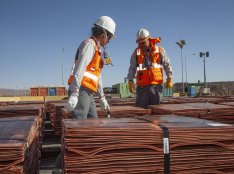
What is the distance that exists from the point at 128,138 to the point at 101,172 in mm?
360

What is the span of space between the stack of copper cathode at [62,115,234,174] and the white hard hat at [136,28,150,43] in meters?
4.12

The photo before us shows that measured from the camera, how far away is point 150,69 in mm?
6871

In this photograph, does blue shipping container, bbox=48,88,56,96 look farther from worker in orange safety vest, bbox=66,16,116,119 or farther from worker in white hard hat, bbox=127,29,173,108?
worker in orange safety vest, bbox=66,16,116,119

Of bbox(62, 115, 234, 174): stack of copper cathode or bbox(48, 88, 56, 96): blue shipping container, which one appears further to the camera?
bbox(48, 88, 56, 96): blue shipping container

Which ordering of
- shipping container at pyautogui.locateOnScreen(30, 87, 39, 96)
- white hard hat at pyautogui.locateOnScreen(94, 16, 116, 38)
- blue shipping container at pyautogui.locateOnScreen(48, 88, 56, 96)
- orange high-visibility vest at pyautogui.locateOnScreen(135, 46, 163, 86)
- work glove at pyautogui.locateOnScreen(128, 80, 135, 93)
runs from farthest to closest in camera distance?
blue shipping container at pyautogui.locateOnScreen(48, 88, 56, 96) → shipping container at pyautogui.locateOnScreen(30, 87, 39, 96) → work glove at pyautogui.locateOnScreen(128, 80, 135, 93) → orange high-visibility vest at pyautogui.locateOnScreen(135, 46, 163, 86) → white hard hat at pyautogui.locateOnScreen(94, 16, 116, 38)

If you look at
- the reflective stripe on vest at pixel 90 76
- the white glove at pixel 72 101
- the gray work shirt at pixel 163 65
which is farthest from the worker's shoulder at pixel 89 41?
the gray work shirt at pixel 163 65

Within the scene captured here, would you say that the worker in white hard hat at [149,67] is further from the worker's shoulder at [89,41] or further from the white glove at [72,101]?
the white glove at [72,101]

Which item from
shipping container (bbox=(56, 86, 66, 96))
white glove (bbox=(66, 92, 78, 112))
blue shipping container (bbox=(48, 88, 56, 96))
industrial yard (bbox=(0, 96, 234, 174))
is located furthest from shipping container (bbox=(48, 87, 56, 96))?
industrial yard (bbox=(0, 96, 234, 174))

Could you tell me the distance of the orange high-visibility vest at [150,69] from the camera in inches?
270

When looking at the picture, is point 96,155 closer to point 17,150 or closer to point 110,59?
point 17,150

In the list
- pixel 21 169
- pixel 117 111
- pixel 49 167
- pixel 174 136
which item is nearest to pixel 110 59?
pixel 117 111

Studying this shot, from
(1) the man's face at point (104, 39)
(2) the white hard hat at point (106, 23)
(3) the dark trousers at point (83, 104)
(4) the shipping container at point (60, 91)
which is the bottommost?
(3) the dark trousers at point (83, 104)

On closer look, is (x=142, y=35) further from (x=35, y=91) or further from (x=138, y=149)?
(x=35, y=91)

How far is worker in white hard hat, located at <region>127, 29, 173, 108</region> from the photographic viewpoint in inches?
272
